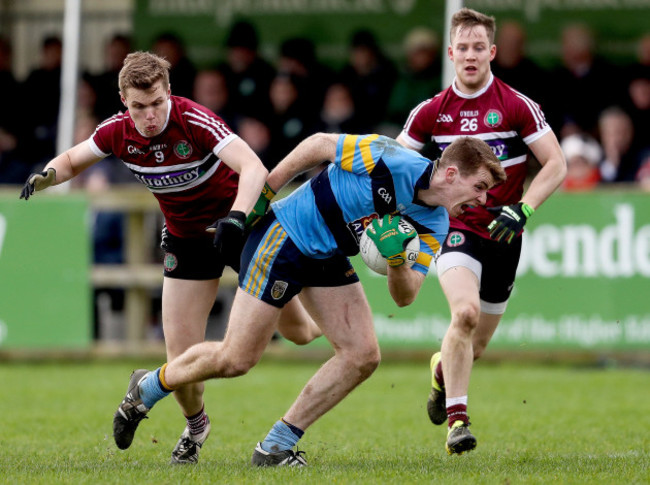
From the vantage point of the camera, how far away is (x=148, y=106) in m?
6.85

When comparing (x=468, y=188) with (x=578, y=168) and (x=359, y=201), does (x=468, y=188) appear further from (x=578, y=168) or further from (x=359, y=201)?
(x=578, y=168)

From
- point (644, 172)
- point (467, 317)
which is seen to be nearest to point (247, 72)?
point (644, 172)

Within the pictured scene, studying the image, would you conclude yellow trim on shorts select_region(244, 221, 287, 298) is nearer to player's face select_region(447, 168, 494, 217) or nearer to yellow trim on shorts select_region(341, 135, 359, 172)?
yellow trim on shorts select_region(341, 135, 359, 172)

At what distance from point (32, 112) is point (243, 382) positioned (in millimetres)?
5707

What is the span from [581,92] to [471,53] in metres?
6.74

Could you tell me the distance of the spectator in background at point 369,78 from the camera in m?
14.7

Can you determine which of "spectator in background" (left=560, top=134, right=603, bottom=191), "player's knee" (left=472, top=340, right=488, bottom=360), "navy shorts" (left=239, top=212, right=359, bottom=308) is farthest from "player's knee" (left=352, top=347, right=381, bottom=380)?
"spectator in background" (left=560, top=134, right=603, bottom=191)

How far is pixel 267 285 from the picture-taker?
6789 millimetres

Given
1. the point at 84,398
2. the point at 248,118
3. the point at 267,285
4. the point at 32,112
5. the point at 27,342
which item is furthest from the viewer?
the point at 32,112

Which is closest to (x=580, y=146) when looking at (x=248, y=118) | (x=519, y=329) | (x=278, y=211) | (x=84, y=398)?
(x=519, y=329)

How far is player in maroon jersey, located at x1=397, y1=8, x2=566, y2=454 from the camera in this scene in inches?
301

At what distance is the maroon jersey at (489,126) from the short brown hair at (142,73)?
194 cm

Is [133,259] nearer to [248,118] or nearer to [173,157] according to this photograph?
[248,118]

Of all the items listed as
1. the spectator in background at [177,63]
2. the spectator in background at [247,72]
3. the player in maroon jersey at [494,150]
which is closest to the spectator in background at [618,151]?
the spectator in background at [247,72]
